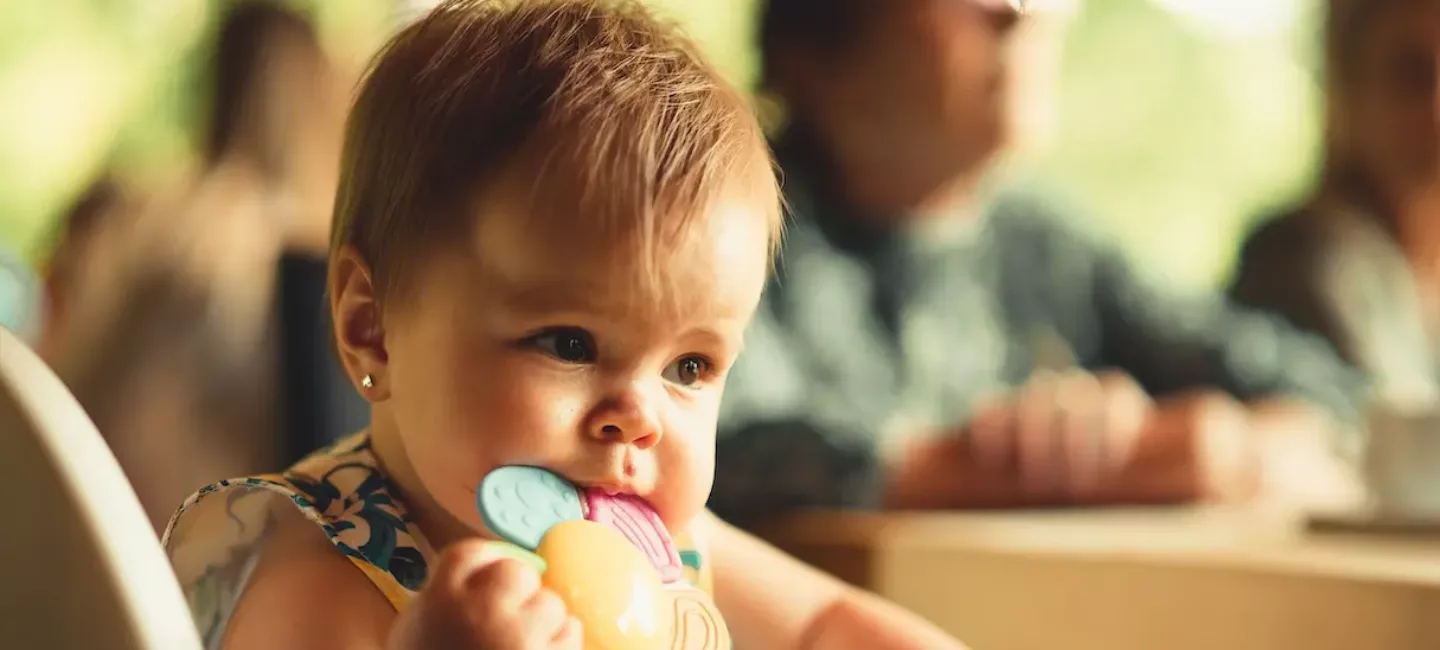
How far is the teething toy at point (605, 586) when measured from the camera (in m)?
0.40

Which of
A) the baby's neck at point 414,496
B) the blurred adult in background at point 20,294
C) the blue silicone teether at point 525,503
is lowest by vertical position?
the blurred adult in background at point 20,294

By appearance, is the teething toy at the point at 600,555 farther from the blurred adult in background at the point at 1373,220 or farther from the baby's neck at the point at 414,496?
the blurred adult in background at the point at 1373,220

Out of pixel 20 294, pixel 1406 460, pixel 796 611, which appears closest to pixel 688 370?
pixel 796 611

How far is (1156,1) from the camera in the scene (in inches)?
69.0

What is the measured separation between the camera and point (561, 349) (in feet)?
1.52

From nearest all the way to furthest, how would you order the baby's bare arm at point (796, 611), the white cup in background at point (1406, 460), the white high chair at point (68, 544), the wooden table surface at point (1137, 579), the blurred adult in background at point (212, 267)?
the white high chair at point (68, 544) < the baby's bare arm at point (796, 611) < the wooden table surface at point (1137, 579) < the white cup in background at point (1406, 460) < the blurred adult in background at point (212, 267)

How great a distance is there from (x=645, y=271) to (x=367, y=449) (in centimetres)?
17

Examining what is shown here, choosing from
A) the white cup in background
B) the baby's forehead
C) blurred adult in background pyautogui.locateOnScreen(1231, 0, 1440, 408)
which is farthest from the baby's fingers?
blurred adult in background pyautogui.locateOnScreen(1231, 0, 1440, 408)

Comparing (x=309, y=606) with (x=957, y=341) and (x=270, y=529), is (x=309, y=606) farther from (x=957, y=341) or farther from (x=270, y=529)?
(x=957, y=341)

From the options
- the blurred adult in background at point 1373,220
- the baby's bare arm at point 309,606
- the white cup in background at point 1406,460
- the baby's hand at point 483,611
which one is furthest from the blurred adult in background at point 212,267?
the blurred adult in background at point 1373,220

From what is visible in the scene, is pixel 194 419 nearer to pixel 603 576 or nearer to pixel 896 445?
pixel 896 445

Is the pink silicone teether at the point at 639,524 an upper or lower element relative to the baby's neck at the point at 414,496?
upper

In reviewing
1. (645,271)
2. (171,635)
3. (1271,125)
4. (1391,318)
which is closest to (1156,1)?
(1271,125)

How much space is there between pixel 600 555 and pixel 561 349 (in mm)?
82
